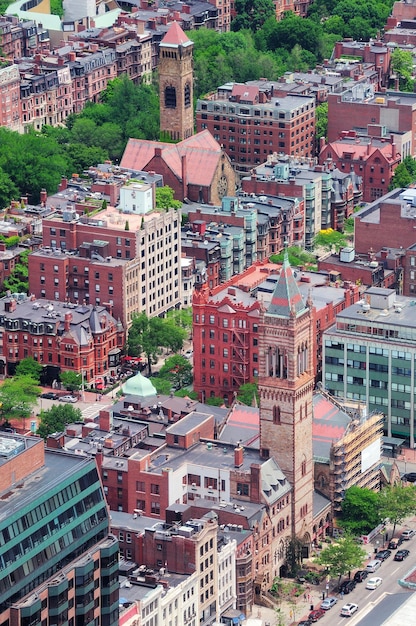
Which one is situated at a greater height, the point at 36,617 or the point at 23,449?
the point at 23,449
